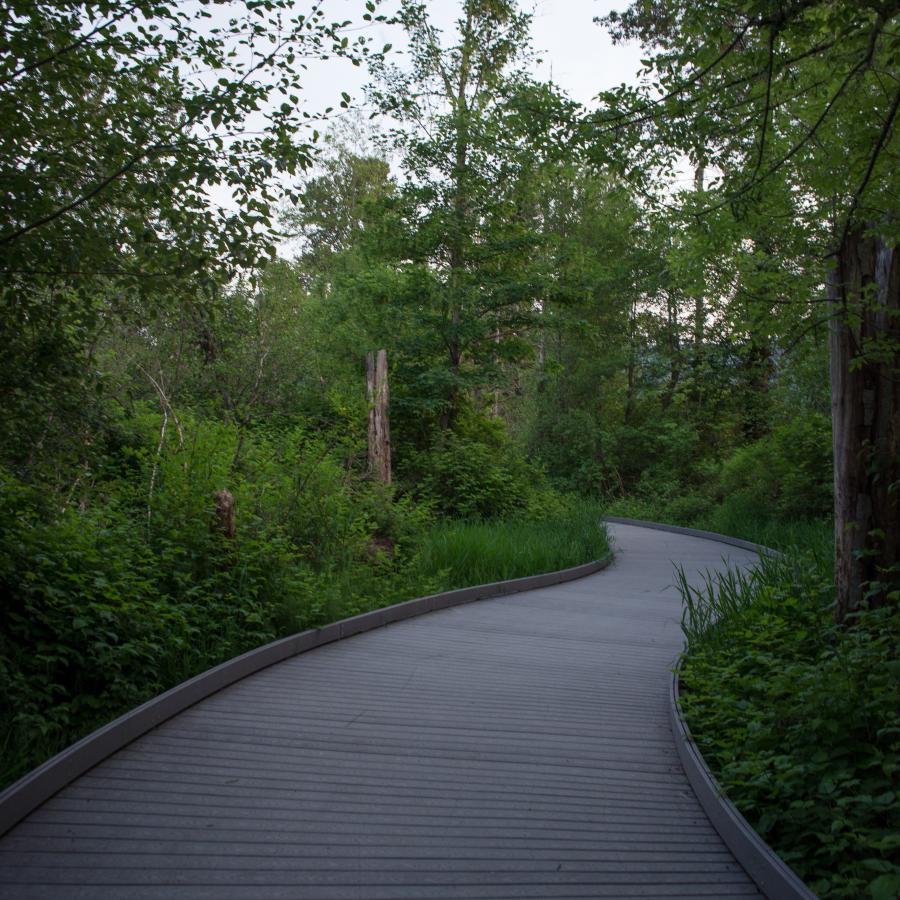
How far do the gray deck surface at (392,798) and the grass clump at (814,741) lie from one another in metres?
0.24

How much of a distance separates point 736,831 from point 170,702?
2.80 metres

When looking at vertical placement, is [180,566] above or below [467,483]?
below

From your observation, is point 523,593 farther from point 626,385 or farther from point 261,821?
point 626,385

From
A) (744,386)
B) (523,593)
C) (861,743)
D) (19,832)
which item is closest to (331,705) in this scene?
(19,832)

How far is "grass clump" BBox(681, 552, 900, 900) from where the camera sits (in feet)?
9.64

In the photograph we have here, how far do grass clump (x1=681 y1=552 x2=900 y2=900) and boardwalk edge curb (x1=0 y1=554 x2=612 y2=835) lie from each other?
257 cm

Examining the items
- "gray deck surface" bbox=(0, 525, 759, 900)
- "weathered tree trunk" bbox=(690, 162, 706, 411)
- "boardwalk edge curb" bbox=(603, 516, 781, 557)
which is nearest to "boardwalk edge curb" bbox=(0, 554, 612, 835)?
"gray deck surface" bbox=(0, 525, 759, 900)

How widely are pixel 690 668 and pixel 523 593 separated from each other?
4.05 meters

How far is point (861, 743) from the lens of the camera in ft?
11.2

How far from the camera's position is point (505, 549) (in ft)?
33.3

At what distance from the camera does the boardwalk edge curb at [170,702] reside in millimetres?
3305

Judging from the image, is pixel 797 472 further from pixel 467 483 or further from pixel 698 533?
pixel 467 483

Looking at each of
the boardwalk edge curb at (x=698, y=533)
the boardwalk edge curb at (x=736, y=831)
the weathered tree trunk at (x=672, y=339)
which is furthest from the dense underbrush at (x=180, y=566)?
the weathered tree trunk at (x=672, y=339)

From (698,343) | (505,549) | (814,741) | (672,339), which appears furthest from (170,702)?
(672,339)
